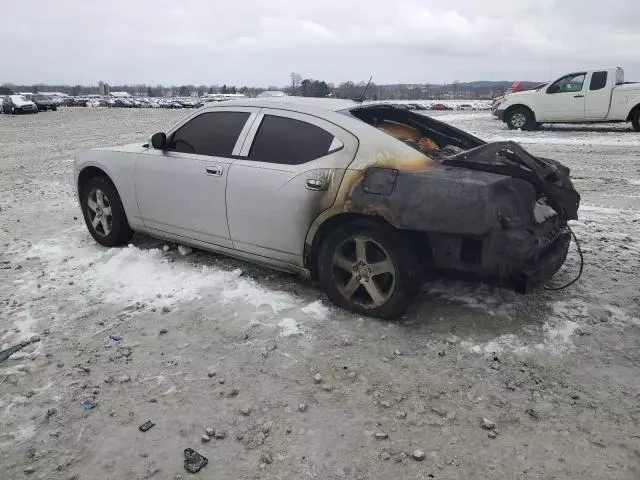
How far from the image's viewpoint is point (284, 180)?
3.85m

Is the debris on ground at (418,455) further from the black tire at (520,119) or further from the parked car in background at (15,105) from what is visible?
the parked car in background at (15,105)

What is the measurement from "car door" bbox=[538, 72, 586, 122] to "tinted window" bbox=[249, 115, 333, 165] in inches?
566

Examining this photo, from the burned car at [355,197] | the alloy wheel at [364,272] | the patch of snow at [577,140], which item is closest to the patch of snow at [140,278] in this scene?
the burned car at [355,197]

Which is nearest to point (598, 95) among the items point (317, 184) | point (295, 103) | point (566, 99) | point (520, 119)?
point (566, 99)

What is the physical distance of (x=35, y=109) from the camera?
39250mm

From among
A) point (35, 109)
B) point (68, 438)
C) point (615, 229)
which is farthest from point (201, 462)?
point (35, 109)

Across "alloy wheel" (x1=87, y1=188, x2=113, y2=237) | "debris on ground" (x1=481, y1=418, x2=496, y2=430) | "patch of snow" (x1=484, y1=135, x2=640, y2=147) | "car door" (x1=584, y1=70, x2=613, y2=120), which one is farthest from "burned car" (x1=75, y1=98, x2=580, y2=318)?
"car door" (x1=584, y1=70, x2=613, y2=120)

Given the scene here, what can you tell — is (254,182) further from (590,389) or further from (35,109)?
(35,109)

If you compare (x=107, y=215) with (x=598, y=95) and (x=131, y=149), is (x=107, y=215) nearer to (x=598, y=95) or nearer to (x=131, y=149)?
(x=131, y=149)

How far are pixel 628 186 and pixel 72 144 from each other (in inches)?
594

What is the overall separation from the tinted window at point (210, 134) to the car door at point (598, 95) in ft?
47.3

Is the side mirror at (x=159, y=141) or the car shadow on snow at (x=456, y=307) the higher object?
the side mirror at (x=159, y=141)

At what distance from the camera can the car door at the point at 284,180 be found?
371 centimetres

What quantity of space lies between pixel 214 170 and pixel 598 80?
14879mm
